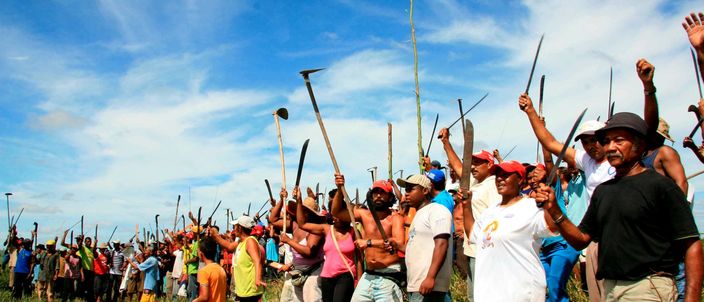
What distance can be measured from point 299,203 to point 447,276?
8.44 feet

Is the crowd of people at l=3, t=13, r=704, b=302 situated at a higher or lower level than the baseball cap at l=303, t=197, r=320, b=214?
lower

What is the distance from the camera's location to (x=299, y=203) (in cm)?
794

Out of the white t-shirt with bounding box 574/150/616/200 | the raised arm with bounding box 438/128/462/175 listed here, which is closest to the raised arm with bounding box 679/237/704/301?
the white t-shirt with bounding box 574/150/616/200

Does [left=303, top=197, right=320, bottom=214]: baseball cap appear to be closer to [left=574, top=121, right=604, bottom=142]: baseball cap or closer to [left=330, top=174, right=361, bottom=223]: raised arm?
[left=330, top=174, right=361, bottom=223]: raised arm

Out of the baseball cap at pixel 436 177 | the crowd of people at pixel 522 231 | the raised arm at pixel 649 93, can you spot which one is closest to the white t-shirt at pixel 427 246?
the crowd of people at pixel 522 231

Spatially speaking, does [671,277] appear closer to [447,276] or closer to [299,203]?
[447,276]

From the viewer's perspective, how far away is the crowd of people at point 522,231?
355 centimetres

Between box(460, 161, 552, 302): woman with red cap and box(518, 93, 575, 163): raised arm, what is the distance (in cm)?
29

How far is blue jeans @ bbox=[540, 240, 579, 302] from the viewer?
5.75 metres

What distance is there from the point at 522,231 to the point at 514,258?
194 mm

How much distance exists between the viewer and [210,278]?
743 centimetres

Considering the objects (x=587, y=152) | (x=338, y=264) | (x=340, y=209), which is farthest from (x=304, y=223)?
(x=587, y=152)

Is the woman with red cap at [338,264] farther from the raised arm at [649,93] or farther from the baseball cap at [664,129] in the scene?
the raised arm at [649,93]

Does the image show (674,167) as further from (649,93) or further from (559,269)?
(559,269)
